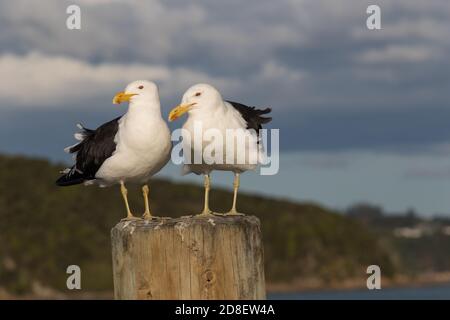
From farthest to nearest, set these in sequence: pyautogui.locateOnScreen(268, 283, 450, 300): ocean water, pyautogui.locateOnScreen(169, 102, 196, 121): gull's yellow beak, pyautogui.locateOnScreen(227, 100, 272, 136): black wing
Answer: pyautogui.locateOnScreen(268, 283, 450, 300): ocean water → pyautogui.locateOnScreen(227, 100, 272, 136): black wing → pyautogui.locateOnScreen(169, 102, 196, 121): gull's yellow beak

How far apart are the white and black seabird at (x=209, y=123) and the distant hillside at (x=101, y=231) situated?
108m

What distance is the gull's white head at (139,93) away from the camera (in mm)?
13141

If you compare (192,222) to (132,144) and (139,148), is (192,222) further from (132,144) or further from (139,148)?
(132,144)

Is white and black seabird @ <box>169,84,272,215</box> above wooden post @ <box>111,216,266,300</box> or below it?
above

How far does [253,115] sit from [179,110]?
197cm

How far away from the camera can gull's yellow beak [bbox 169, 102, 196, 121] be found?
1259 cm

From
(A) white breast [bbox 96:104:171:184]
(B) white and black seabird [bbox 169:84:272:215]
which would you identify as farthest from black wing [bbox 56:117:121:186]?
(B) white and black seabird [bbox 169:84:272:215]

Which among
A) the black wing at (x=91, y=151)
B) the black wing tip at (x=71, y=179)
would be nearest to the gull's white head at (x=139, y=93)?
the black wing at (x=91, y=151)

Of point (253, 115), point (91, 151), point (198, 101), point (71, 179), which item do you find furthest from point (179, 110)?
point (71, 179)

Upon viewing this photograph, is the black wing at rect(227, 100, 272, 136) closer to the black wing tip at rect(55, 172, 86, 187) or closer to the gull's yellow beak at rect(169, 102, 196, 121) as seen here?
the gull's yellow beak at rect(169, 102, 196, 121)

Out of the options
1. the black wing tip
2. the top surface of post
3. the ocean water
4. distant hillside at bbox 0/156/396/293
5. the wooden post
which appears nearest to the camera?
the wooden post

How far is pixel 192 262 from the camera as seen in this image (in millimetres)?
9898

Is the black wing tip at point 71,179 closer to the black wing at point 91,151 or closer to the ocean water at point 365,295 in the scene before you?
the black wing at point 91,151

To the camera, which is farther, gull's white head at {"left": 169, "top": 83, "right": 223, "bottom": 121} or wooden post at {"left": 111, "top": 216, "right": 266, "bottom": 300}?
gull's white head at {"left": 169, "top": 83, "right": 223, "bottom": 121}
